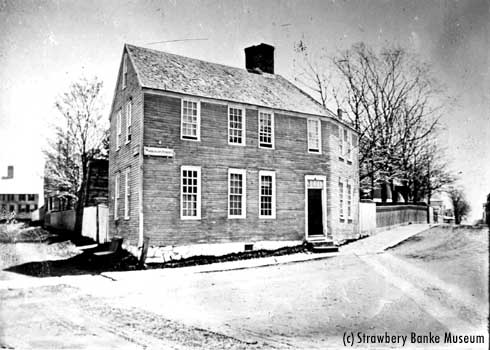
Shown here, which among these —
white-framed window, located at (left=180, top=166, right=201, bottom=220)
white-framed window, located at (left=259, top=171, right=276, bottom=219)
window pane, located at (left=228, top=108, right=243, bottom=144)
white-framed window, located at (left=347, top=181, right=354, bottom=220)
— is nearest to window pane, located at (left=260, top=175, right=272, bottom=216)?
white-framed window, located at (left=259, top=171, right=276, bottom=219)

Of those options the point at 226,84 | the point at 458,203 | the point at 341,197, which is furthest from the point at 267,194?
the point at 458,203

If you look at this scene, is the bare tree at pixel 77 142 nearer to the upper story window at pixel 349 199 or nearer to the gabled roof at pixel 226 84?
the gabled roof at pixel 226 84

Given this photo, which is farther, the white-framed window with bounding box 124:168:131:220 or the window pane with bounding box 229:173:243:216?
the window pane with bounding box 229:173:243:216

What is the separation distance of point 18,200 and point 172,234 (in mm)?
5514

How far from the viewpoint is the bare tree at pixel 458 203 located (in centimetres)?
688

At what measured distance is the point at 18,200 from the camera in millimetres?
10094

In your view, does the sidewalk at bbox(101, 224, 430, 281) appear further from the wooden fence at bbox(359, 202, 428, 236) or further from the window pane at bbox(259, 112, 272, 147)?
the window pane at bbox(259, 112, 272, 147)

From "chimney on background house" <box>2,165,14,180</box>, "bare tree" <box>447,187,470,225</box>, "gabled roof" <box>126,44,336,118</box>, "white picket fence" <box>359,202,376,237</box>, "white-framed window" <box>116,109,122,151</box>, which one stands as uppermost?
"gabled roof" <box>126,44,336,118</box>

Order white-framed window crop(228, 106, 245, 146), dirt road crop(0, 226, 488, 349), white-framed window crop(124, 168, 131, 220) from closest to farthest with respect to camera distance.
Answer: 1. dirt road crop(0, 226, 488, 349)
2. white-framed window crop(124, 168, 131, 220)
3. white-framed window crop(228, 106, 245, 146)

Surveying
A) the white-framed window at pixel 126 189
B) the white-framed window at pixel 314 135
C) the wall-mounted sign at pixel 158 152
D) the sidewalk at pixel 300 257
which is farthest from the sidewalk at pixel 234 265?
the white-framed window at pixel 314 135

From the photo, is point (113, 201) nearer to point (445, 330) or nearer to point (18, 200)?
point (18, 200)

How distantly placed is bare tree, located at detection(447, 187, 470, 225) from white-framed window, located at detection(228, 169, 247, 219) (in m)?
9.43

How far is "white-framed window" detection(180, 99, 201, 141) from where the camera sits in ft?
50.4

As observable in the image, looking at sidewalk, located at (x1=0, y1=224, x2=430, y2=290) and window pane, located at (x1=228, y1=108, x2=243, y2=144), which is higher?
window pane, located at (x1=228, y1=108, x2=243, y2=144)
